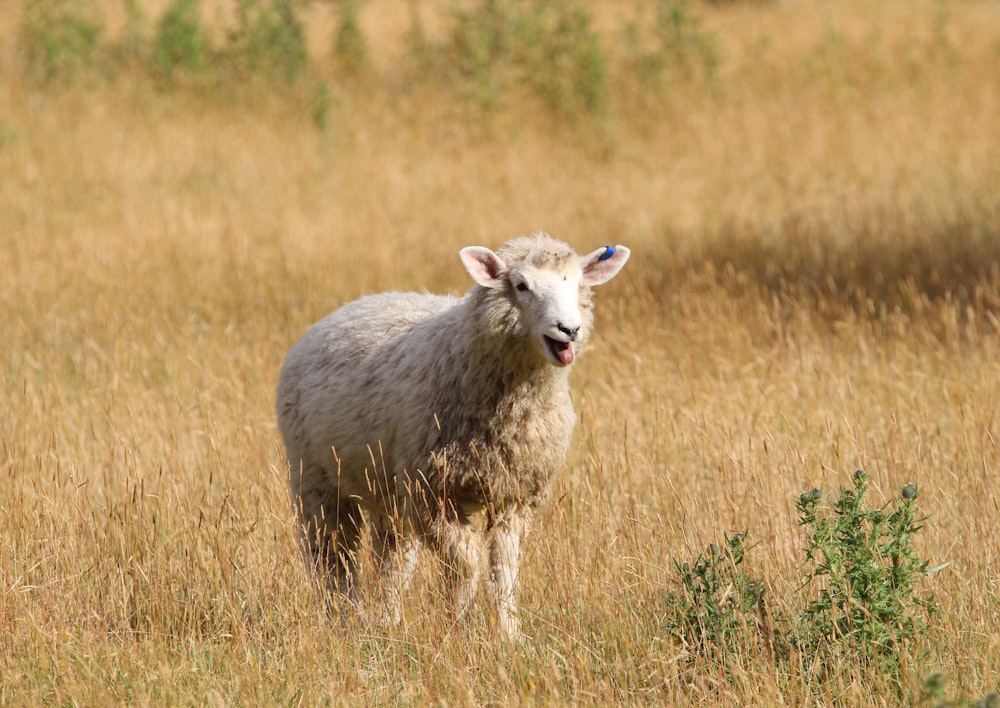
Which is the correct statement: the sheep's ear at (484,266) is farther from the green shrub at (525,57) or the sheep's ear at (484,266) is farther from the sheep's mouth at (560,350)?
the green shrub at (525,57)

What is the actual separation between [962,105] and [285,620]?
13613mm

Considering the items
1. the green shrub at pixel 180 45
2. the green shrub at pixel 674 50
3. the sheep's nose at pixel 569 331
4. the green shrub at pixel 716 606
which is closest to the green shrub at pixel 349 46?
the green shrub at pixel 180 45

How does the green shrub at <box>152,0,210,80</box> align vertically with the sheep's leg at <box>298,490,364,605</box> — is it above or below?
above

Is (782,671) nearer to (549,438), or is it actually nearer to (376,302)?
(549,438)

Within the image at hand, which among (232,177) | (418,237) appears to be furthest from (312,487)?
(232,177)

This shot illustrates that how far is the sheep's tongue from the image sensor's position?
448cm

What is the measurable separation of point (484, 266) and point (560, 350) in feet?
1.73

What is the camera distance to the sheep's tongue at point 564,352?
4480mm

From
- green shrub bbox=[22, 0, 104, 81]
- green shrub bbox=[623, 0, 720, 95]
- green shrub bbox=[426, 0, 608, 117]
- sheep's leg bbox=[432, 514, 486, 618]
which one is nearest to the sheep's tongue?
Result: sheep's leg bbox=[432, 514, 486, 618]

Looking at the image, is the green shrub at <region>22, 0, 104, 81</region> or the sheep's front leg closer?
the sheep's front leg

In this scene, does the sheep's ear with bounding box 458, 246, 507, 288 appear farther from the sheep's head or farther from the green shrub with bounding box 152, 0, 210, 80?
the green shrub with bounding box 152, 0, 210, 80

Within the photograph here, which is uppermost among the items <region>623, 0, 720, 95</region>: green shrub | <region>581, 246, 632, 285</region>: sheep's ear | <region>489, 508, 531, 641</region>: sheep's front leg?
<region>623, 0, 720, 95</region>: green shrub

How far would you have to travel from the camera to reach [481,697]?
3.96 meters

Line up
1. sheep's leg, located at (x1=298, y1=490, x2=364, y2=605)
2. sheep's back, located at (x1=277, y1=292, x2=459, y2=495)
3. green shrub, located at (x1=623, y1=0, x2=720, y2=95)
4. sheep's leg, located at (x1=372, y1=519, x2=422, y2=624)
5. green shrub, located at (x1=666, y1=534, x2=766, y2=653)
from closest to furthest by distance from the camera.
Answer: green shrub, located at (x1=666, y1=534, x2=766, y2=653) < sheep's leg, located at (x1=372, y1=519, x2=422, y2=624) < sheep's back, located at (x1=277, y1=292, x2=459, y2=495) < sheep's leg, located at (x1=298, y1=490, x2=364, y2=605) < green shrub, located at (x1=623, y1=0, x2=720, y2=95)
